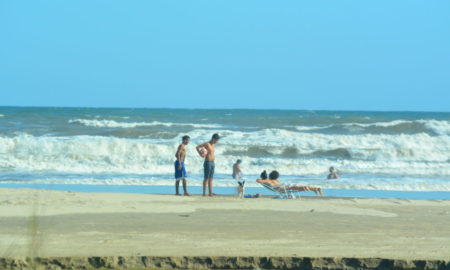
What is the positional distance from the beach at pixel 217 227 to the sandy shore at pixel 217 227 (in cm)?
1

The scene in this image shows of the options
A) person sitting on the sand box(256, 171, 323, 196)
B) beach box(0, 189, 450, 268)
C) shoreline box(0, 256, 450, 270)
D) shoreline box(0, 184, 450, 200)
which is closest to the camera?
shoreline box(0, 256, 450, 270)

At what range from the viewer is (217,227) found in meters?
8.45

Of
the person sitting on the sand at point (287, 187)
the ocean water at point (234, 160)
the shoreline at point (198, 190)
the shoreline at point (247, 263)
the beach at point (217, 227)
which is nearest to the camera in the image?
the shoreline at point (247, 263)

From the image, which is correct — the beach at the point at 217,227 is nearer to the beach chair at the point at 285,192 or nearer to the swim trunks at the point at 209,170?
the swim trunks at the point at 209,170

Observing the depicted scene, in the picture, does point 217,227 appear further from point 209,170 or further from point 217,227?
point 209,170

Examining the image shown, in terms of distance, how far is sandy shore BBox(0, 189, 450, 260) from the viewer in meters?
6.85

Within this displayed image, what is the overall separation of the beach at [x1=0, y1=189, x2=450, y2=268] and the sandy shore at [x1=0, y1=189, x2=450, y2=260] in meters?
0.01

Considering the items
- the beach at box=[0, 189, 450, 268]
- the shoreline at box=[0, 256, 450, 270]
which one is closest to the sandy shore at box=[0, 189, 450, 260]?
the beach at box=[0, 189, 450, 268]

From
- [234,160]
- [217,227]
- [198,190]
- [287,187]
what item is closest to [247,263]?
[217,227]

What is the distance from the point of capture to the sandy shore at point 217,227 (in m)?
6.85

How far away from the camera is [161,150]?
2628 centimetres

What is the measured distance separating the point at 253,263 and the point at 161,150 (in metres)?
20.0

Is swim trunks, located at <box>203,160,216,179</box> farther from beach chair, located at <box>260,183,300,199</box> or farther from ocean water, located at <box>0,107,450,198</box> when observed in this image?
ocean water, located at <box>0,107,450,198</box>

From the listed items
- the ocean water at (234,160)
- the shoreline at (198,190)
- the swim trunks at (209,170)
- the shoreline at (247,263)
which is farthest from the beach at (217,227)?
the ocean water at (234,160)
